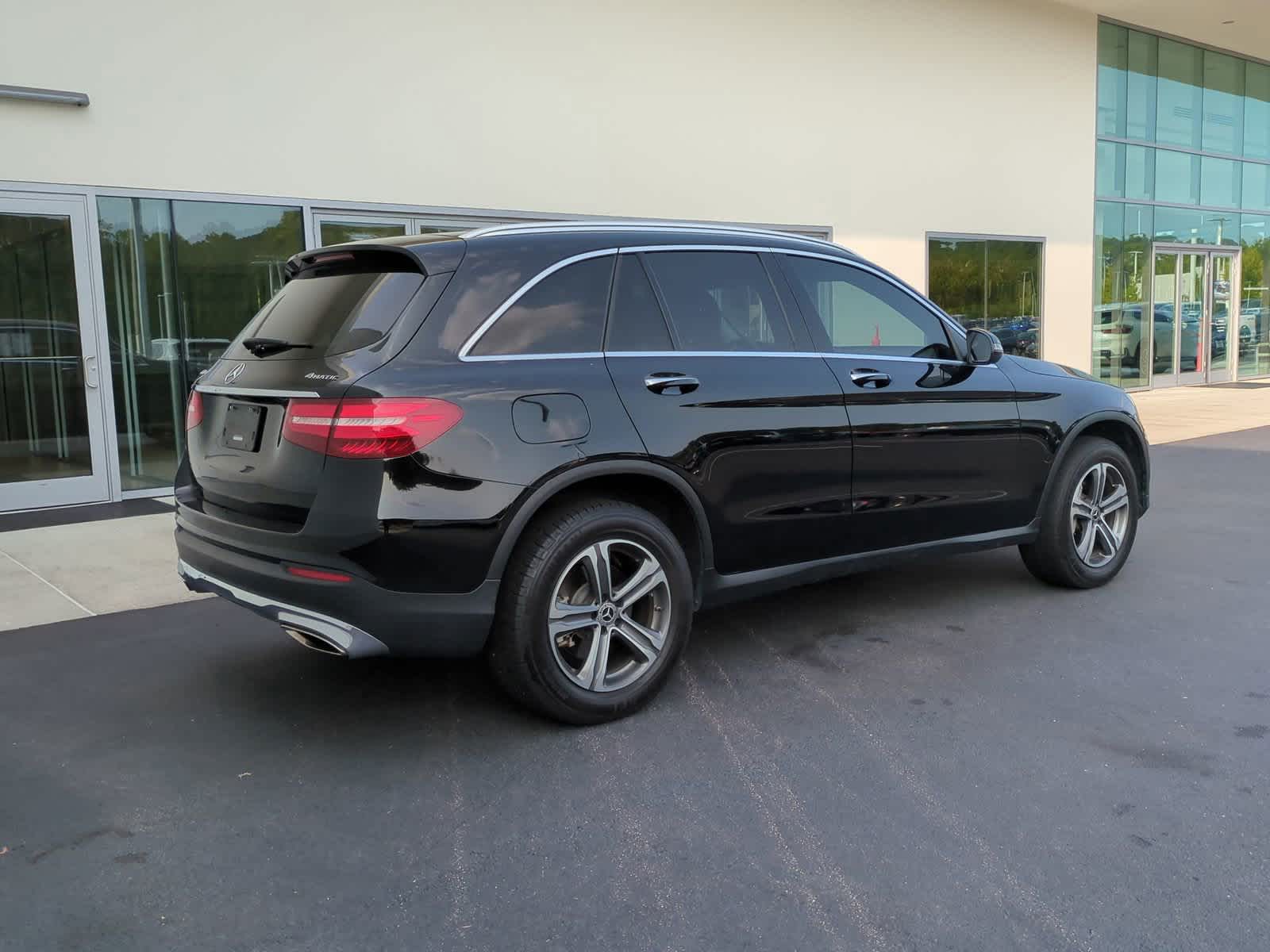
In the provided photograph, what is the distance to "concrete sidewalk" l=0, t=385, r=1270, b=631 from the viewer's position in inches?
218

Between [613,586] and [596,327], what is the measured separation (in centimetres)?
94

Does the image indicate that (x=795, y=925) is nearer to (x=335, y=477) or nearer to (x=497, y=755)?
(x=497, y=755)

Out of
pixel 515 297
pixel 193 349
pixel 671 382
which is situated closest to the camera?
pixel 515 297

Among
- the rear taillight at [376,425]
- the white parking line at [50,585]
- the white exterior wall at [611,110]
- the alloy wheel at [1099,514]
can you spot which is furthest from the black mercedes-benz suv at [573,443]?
Result: the white exterior wall at [611,110]

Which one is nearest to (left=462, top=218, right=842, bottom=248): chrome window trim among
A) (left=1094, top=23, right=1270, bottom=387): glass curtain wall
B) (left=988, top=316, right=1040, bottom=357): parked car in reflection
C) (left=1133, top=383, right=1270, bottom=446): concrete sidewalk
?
(left=1133, top=383, right=1270, bottom=446): concrete sidewalk

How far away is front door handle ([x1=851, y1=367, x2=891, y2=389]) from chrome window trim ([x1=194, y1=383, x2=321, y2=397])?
226cm

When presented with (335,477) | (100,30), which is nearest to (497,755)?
(335,477)

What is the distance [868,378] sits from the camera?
180 inches

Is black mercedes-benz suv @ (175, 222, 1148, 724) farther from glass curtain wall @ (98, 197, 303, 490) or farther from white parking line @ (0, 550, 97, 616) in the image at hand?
glass curtain wall @ (98, 197, 303, 490)

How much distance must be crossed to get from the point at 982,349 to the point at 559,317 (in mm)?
2187

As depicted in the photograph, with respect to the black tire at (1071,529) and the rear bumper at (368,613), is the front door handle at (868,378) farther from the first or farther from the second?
the rear bumper at (368,613)

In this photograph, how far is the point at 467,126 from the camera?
10.3 metres

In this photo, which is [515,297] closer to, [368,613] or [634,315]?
[634,315]

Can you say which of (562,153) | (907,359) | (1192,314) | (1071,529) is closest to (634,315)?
(907,359)
